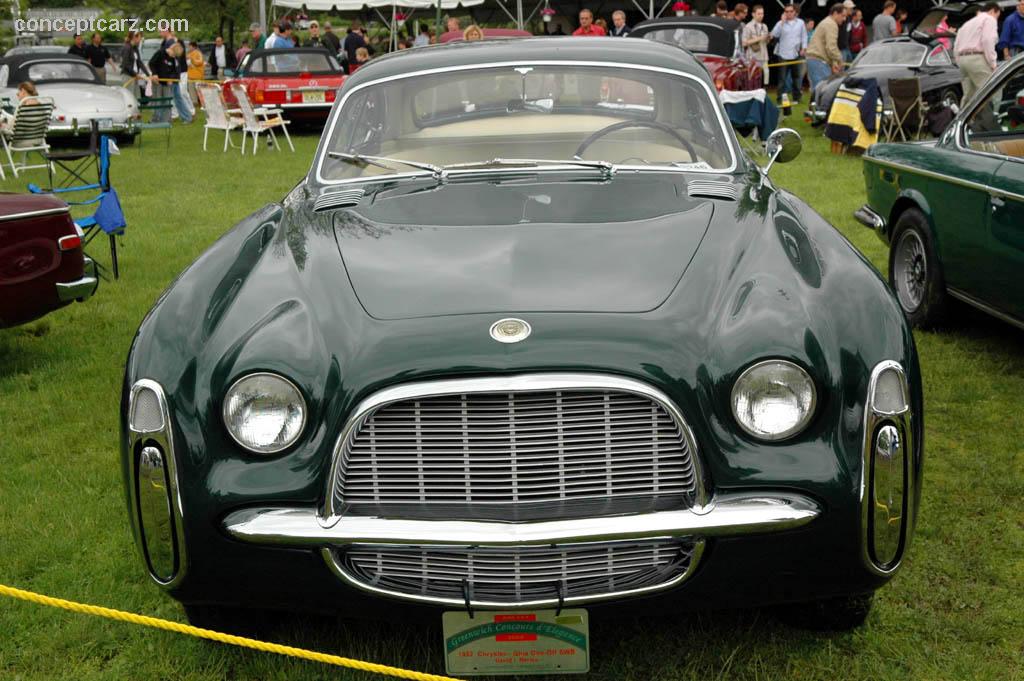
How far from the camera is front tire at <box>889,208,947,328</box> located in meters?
6.08

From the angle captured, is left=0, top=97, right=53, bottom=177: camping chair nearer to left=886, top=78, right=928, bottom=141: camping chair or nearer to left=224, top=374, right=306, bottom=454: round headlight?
left=886, top=78, right=928, bottom=141: camping chair

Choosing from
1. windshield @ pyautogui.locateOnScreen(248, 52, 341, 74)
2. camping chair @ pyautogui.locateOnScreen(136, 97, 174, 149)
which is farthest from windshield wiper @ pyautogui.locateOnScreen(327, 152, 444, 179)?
windshield @ pyautogui.locateOnScreen(248, 52, 341, 74)

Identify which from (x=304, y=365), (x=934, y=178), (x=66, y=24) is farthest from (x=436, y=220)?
(x=66, y=24)

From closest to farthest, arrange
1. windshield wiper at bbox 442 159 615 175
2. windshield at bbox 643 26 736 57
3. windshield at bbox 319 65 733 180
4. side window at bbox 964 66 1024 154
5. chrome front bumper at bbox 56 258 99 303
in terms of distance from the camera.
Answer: windshield wiper at bbox 442 159 615 175
windshield at bbox 319 65 733 180
chrome front bumper at bbox 56 258 99 303
side window at bbox 964 66 1024 154
windshield at bbox 643 26 736 57

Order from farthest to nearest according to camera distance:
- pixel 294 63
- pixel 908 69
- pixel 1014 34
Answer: pixel 294 63, pixel 1014 34, pixel 908 69

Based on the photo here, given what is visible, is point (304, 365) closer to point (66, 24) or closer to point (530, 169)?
point (530, 169)

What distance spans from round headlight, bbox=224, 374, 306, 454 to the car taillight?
3.23 metres

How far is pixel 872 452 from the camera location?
107 inches

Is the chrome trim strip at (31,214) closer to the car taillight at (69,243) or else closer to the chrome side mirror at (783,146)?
the car taillight at (69,243)

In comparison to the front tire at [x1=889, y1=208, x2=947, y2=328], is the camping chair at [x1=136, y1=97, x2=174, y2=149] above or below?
below

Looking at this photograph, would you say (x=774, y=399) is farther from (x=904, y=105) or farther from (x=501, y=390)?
(x=904, y=105)

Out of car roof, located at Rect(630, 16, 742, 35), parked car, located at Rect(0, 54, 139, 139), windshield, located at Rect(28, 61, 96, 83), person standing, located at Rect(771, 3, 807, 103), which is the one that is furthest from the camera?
person standing, located at Rect(771, 3, 807, 103)

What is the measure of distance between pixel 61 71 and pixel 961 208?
15.9 meters

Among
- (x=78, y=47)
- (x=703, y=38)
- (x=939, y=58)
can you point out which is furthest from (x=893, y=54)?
(x=78, y=47)
